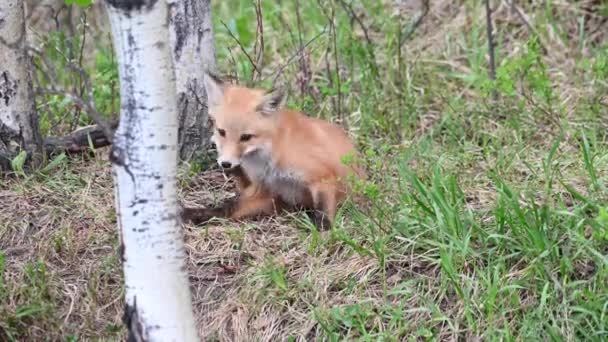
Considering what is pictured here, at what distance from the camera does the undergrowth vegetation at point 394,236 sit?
14.8 feet

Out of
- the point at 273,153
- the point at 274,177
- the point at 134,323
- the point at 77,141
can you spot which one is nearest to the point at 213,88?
the point at 273,153

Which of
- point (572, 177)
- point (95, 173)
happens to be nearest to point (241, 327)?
point (95, 173)

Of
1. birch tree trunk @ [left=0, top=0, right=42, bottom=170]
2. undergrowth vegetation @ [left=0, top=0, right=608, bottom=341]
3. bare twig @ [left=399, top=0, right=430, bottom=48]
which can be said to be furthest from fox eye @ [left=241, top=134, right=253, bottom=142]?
bare twig @ [left=399, top=0, right=430, bottom=48]

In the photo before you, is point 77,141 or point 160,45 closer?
point 160,45

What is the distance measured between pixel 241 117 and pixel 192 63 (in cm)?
77

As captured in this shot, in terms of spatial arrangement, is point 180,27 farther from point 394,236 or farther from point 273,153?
point 394,236

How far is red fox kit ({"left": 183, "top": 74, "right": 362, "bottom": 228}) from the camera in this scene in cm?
521

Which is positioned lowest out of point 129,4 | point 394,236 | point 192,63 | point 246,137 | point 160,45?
point 394,236

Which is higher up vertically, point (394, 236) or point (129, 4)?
point (129, 4)

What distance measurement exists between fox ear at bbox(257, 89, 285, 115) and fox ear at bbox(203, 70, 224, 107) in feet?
0.81

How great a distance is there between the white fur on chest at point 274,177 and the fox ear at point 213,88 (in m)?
0.38

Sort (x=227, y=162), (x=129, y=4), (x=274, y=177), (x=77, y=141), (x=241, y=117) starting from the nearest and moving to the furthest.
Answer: (x=129, y=4) < (x=227, y=162) < (x=241, y=117) < (x=274, y=177) < (x=77, y=141)

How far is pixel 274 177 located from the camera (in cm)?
532

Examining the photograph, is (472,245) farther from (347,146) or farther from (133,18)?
(133,18)
